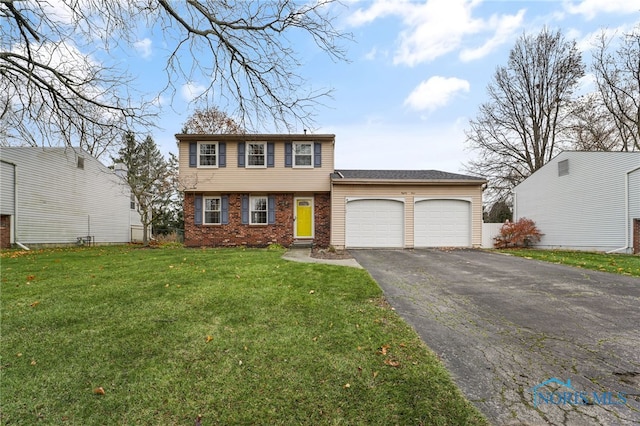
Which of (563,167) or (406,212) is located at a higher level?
(563,167)

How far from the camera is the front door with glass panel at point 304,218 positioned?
14.0 m

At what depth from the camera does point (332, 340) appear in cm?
325

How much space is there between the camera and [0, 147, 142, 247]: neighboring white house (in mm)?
12945

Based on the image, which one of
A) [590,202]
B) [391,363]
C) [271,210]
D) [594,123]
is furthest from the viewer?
[594,123]

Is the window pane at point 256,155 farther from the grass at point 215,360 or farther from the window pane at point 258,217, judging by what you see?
the grass at point 215,360

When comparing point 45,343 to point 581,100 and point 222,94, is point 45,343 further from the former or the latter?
point 581,100

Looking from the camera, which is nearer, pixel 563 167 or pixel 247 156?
pixel 247 156

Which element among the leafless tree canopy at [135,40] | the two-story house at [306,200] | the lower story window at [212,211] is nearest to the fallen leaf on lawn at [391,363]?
the leafless tree canopy at [135,40]

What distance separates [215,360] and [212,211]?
12115mm

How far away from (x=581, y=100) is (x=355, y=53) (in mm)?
21915

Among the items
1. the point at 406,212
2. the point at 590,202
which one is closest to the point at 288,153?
the point at 406,212

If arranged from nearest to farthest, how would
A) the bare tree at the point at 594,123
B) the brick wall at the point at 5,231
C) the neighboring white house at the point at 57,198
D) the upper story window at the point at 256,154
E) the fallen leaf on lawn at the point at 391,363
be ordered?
1. the fallen leaf on lawn at the point at 391,363
2. the brick wall at the point at 5,231
3. the neighboring white house at the point at 57,198
4. the upper story window at the point at 256,154
5. the bare tree at the point at 594,123

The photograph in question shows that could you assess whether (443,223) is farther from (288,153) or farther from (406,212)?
(288,153)

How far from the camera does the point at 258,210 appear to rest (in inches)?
557
